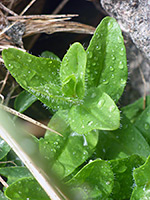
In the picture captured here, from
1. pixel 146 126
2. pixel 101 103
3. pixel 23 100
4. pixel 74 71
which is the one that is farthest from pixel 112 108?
pixel 23 100

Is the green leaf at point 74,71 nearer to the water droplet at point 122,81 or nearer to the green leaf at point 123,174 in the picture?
the water droplet at point 122,81

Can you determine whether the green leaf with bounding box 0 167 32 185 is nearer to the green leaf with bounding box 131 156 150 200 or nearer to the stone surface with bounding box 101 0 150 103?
the green leaf with bounding box 131 156 150 200

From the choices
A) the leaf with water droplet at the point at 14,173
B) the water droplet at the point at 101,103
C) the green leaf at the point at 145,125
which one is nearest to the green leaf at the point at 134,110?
the green leaf at the point at 145,125

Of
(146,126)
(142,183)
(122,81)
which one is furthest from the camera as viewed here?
(146,126)

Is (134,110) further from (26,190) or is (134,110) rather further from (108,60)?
(26,190)

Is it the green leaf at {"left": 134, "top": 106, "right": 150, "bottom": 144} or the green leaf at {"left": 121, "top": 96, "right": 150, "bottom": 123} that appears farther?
the green leaf at {"left": 121, "top": 96, "right": 150, "bottom": 123}

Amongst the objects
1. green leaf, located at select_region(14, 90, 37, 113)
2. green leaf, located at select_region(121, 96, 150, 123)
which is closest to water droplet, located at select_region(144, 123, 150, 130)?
green leaf, located at select_region(121, 96, 150, 123)

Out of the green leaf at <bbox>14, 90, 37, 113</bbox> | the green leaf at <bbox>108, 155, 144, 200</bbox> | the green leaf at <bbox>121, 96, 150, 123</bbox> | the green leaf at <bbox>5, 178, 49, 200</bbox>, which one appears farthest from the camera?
the green leaf at <bbox>121, 96, 150, 123</bbox>
